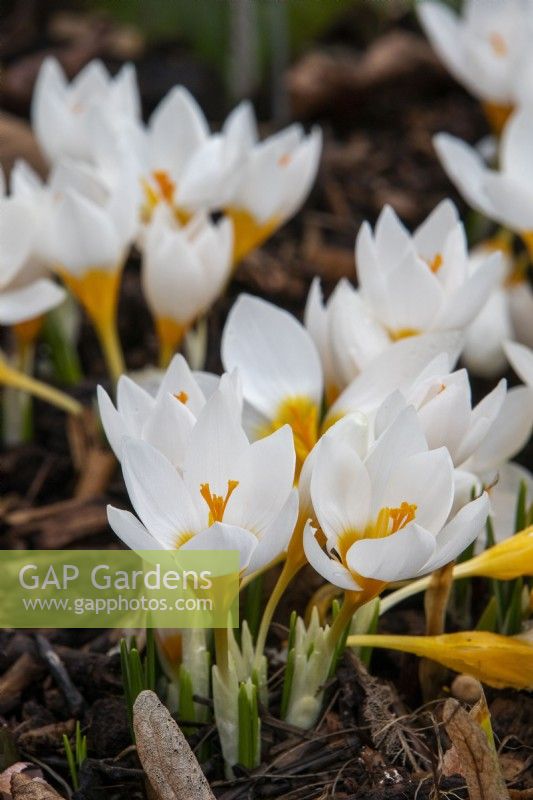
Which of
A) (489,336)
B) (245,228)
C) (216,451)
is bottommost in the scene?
(489,336)

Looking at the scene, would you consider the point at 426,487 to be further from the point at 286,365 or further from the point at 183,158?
the point at 183,158

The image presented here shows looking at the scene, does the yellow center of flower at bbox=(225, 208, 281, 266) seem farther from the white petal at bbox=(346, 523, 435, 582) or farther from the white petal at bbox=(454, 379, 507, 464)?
the white petal at bbox=(346, 523, 435, 582)

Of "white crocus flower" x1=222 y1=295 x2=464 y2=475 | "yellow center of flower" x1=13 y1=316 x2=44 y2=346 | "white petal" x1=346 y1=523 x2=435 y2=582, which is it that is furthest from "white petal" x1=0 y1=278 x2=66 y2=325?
"white petal" x1=346 y1=523 x2=435 y2=582

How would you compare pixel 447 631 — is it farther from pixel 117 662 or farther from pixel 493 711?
pixel 117 662

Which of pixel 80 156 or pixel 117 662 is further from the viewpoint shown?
pixel 80 156

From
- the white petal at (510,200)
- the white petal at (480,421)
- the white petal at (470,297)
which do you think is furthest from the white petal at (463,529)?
the white petal at (510,200)

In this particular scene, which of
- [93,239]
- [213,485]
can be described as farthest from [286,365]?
[93,239]

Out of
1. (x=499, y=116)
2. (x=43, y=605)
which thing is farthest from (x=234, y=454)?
(x=499, y=116)
